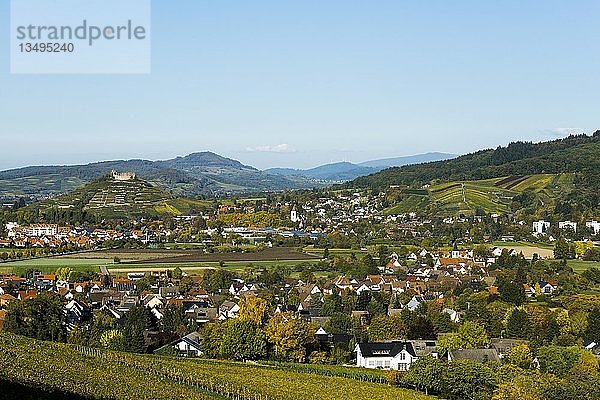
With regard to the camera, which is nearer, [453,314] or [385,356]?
[385,356]

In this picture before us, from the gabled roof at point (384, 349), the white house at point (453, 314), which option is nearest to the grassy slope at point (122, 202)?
the white house at point (453, 314)

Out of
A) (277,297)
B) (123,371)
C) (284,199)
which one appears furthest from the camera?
(284,199)

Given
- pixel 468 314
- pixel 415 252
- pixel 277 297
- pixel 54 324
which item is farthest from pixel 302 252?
pixel 54 324

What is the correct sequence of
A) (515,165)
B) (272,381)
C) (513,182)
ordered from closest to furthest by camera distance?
1. (272,381)
2. (513,182)
3. (515,165)

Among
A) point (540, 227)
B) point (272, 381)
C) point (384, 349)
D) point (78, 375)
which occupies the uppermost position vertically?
point (78, 375)

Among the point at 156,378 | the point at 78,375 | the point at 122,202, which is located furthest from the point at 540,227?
the point at 78,375

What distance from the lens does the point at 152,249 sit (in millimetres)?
86562

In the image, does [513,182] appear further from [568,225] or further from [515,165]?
[568,225]

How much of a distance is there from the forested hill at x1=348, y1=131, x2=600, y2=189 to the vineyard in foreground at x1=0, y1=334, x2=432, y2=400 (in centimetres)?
9038

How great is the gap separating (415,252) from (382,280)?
54.0ft

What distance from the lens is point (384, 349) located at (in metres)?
38.9

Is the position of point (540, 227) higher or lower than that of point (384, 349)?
higher

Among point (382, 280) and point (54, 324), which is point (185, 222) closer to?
point (382, 280)

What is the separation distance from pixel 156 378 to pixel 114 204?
350ft
